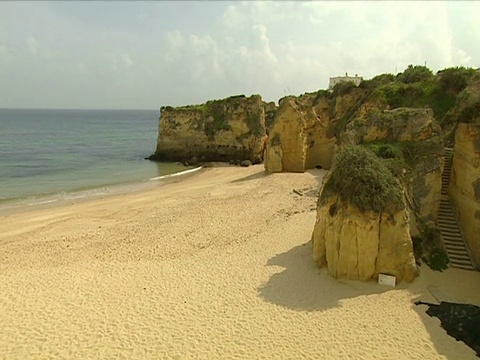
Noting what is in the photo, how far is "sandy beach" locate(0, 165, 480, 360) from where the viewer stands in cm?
1003

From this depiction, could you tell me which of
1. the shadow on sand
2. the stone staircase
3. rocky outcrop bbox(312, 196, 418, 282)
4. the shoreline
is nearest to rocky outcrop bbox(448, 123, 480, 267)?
the stone staircase

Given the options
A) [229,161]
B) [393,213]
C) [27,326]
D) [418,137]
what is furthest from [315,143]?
[27,326]

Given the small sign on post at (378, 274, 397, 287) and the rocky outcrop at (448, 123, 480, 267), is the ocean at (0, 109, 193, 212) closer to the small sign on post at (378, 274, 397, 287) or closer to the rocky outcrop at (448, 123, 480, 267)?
the small sign on post at (378, 274, 397, 287)

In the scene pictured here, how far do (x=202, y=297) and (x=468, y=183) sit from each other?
11534 millimetres

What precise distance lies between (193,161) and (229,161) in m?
4.53

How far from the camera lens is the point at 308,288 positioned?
12711 mm

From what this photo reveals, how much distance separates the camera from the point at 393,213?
40.8ft

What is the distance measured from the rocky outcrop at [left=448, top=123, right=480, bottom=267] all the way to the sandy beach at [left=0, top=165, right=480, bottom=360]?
6.03 feet

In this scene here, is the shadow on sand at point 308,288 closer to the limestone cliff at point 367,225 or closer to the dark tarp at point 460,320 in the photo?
the limestone cliff at point 367,225

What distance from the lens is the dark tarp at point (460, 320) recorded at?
10055mm

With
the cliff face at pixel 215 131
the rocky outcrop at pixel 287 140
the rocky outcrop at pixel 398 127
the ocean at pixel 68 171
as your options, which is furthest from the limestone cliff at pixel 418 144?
the cliff face at pixel 215 131

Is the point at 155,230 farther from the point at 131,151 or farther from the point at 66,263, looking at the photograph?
the point at 131,151

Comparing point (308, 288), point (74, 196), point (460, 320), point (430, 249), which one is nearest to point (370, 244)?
point (308, 288)

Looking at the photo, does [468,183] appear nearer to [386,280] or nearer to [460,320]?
[386,280]
